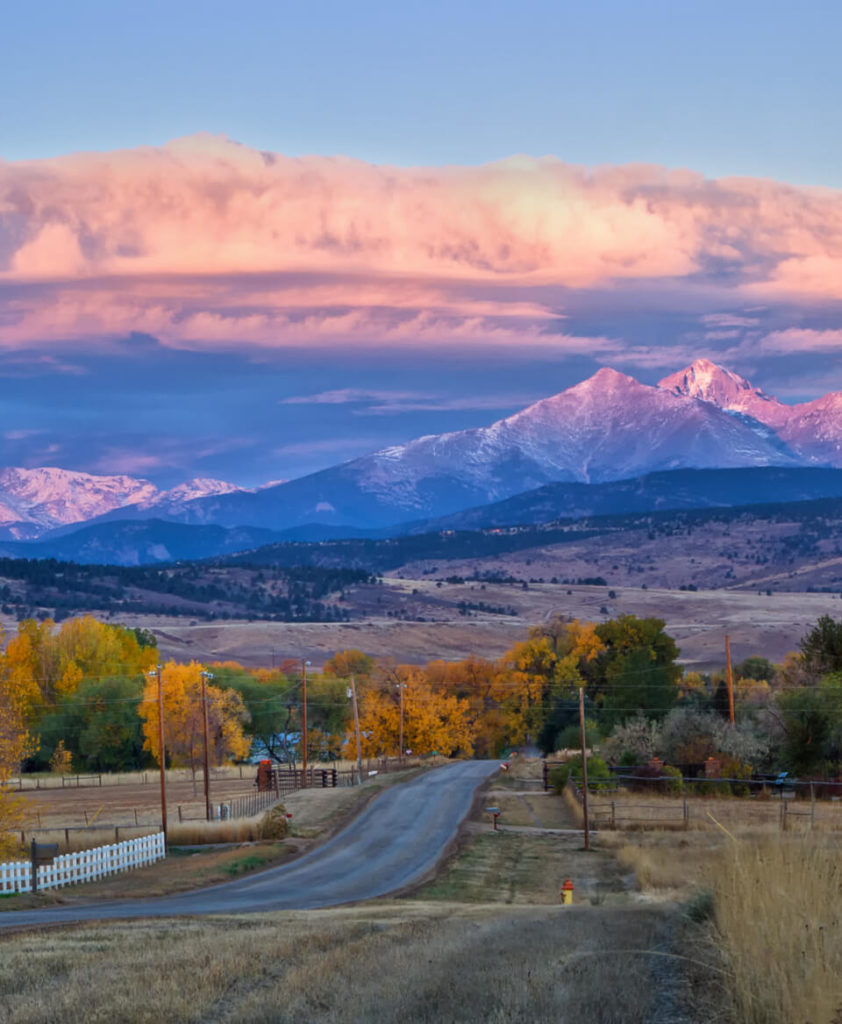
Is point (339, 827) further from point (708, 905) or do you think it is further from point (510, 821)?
point (708, 905)

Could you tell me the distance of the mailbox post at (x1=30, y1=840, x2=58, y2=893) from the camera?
37.0 m

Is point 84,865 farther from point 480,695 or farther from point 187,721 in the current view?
point 480,695

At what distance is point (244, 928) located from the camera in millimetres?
23047

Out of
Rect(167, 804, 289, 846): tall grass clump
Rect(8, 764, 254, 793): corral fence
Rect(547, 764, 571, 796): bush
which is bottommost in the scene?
Rect(8, 764, 254, 793): corral fence

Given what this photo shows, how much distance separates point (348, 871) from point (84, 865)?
885 cm

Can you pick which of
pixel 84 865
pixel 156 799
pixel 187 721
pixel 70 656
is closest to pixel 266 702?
pixel 70 656

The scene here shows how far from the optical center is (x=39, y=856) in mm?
38625

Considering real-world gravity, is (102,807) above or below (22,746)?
below

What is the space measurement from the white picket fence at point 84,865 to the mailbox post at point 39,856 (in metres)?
0.25

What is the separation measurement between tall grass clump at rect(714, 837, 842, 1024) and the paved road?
67.1 ft

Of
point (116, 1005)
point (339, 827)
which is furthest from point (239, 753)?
point (116, 1005)

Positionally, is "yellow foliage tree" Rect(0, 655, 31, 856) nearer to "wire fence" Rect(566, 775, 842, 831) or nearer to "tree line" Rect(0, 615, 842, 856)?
"wire fence" Rect(566, 775, 842, 831)

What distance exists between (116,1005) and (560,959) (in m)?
4.87

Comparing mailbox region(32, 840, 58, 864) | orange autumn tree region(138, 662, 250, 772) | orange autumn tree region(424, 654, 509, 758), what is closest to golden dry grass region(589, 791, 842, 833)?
mailbox region(32, 840, 58, 864)
